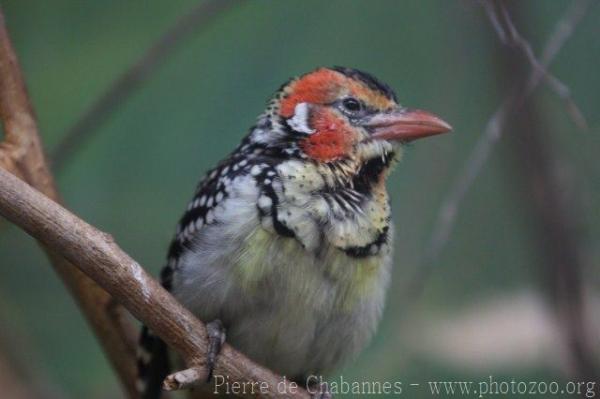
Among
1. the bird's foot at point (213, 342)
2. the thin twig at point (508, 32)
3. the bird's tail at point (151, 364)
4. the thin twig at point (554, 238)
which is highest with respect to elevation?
the thin twig at point (508, 32)

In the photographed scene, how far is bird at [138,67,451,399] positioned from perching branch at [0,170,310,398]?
0.10 m

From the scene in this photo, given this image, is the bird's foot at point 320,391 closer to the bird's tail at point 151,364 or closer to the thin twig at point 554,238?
the bird's tail at point 151,364

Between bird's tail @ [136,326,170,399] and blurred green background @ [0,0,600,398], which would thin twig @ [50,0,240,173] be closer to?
blurred green background @ [0,0,600,398]

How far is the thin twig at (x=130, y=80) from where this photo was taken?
2.76m

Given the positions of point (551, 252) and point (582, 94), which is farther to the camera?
point (582, 94)

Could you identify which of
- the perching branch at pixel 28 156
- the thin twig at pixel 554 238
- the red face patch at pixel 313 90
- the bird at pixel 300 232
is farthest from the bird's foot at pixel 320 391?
the thin twig at pixel 554 238

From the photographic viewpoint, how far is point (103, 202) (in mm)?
3096

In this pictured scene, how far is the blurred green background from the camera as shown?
9.37ft


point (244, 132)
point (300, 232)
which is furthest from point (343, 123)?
point (244, 132)

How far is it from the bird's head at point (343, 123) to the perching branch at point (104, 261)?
1.62 feet

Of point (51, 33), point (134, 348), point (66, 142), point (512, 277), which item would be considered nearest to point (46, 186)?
point (134, 348)

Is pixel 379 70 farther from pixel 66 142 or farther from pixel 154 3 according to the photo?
pixel 66 142

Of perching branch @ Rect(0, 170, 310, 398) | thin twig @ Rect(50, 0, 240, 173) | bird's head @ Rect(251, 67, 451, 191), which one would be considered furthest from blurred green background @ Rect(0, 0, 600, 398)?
perching branch @ Rect(0, 170, 310, 398)

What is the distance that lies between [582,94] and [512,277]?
62 cm
